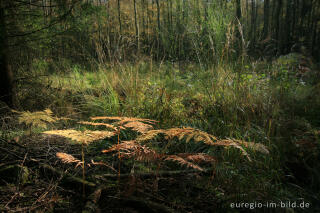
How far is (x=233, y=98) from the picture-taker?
2.06 m

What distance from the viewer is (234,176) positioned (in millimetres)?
1296

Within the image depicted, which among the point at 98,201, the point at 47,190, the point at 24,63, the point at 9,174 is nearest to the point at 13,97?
the point at 24,63

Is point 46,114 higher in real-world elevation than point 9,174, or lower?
higher

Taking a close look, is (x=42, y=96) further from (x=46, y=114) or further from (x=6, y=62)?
(x=46, y=114)

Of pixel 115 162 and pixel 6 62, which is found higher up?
pixel 6 62

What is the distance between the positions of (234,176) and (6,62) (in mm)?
2793

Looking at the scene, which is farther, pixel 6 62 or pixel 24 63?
pixel 24 63

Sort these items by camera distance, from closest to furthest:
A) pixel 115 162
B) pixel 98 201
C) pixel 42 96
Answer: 1. pixel 98 201
2. pixel 115 162
3. pixel 42 96

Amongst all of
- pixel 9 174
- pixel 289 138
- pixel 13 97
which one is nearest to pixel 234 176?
pixel 289 138

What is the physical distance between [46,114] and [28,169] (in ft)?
1.37

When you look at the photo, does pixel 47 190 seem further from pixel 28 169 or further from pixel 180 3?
pixel 180 3

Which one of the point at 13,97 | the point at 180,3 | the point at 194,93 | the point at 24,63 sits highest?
the point at 180,3

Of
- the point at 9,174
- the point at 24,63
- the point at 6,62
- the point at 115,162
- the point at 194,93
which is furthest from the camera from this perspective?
the point at 194,93

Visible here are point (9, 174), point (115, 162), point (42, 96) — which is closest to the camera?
point (9, 174)
